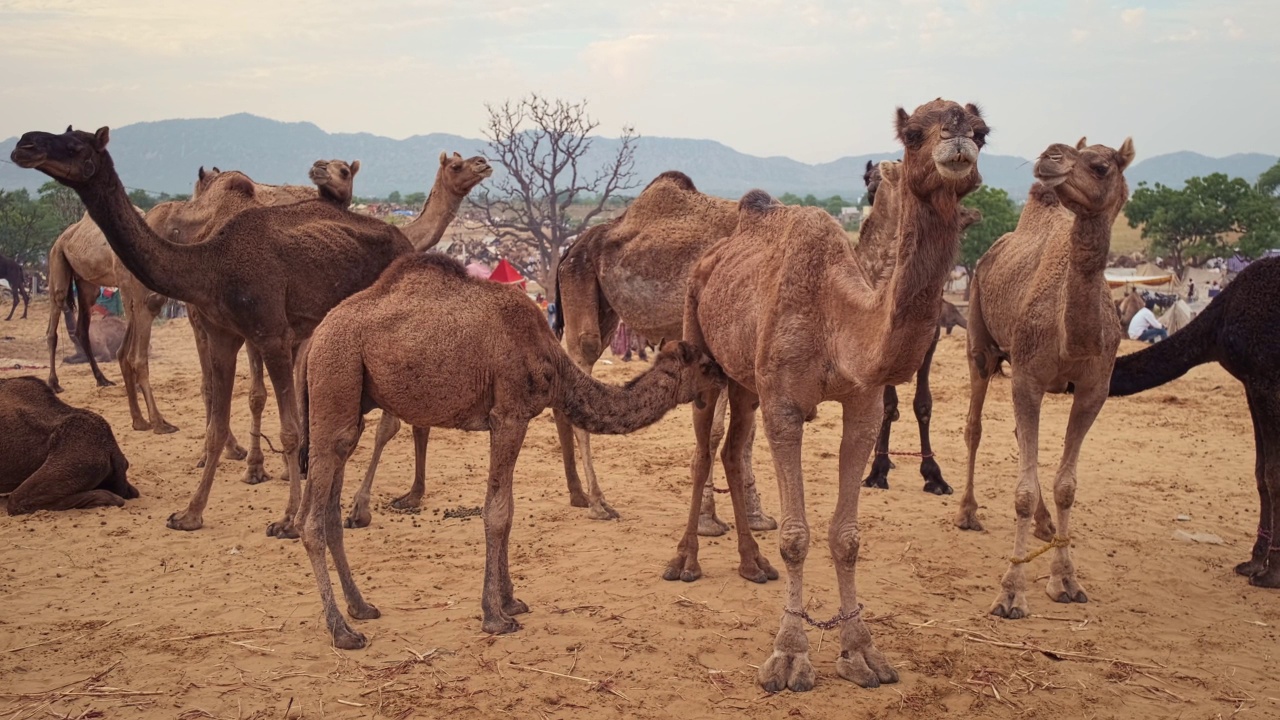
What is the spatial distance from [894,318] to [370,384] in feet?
10.2

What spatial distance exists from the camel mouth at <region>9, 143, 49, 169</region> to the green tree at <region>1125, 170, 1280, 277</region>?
42.2 m

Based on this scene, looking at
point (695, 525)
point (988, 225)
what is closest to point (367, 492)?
point (695, 525)

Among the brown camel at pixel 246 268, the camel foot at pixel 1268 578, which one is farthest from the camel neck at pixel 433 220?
the camel foot at pixel 1268 578

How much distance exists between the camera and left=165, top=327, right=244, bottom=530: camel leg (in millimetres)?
8578

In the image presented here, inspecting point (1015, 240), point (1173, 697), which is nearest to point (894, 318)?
point (1173, 697)

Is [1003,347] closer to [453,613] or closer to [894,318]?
[894,318]

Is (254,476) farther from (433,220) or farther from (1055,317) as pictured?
(1055,317)

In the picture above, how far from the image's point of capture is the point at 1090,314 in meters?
6.14

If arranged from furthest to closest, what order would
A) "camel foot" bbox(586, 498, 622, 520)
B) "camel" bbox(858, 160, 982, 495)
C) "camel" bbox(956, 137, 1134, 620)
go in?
"camel foot" bbox(586, 498, 622, 520)
"camel" bbox(858, 160, 982, 495)
"camel" bbox(956, 137, 1134, 620)

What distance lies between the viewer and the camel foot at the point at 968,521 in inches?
344

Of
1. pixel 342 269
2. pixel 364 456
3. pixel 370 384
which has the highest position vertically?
pixel 342 269

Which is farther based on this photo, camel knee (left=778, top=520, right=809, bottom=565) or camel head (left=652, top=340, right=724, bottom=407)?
camel head (left=652, top=340, right=724, bottom=407)

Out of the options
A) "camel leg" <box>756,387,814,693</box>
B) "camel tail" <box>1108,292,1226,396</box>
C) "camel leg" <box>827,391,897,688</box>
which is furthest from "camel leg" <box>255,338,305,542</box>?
"camel tail" <box>1108,292,1226,396</box>

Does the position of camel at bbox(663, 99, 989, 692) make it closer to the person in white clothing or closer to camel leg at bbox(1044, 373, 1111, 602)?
camel leg at bbox(1044, 373, 1111, 602)
